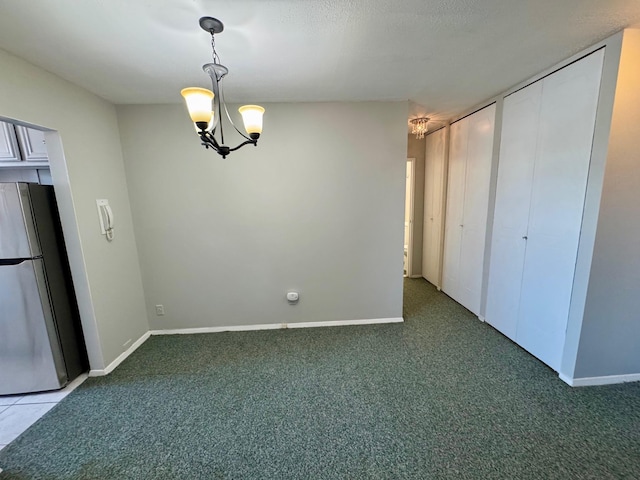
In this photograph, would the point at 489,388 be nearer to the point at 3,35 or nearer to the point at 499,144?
the point at 499,144

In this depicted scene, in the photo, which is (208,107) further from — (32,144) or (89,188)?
(32,144)

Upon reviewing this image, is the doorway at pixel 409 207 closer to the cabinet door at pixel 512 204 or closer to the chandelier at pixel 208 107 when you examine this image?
the cabinet door at pixel 512 204

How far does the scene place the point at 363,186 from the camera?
2.83 m

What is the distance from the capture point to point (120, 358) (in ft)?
8.10

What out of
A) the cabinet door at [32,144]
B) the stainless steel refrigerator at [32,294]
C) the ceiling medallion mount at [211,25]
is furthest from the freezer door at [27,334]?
the ceiling medallion mount at [211,25]

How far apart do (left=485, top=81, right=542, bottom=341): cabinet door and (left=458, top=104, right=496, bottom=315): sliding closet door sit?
0.18 m

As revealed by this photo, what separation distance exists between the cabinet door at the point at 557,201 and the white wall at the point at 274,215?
3.89ft

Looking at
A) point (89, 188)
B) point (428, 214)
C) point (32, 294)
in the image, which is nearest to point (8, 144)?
point (89, 188)

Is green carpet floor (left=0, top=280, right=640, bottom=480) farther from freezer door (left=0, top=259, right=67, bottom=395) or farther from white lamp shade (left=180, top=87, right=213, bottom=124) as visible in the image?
white lamp shade (left=180, top=87, right=213, bottom=124)

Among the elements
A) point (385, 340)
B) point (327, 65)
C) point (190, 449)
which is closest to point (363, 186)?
point (327, 65)

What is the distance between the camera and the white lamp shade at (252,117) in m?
1.57

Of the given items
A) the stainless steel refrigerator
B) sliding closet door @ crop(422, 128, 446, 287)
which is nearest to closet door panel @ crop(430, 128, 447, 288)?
sliding closet door @ crop(422, 128, 446, 287)

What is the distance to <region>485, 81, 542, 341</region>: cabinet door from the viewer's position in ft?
7.63

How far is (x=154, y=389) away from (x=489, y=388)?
2.70m
